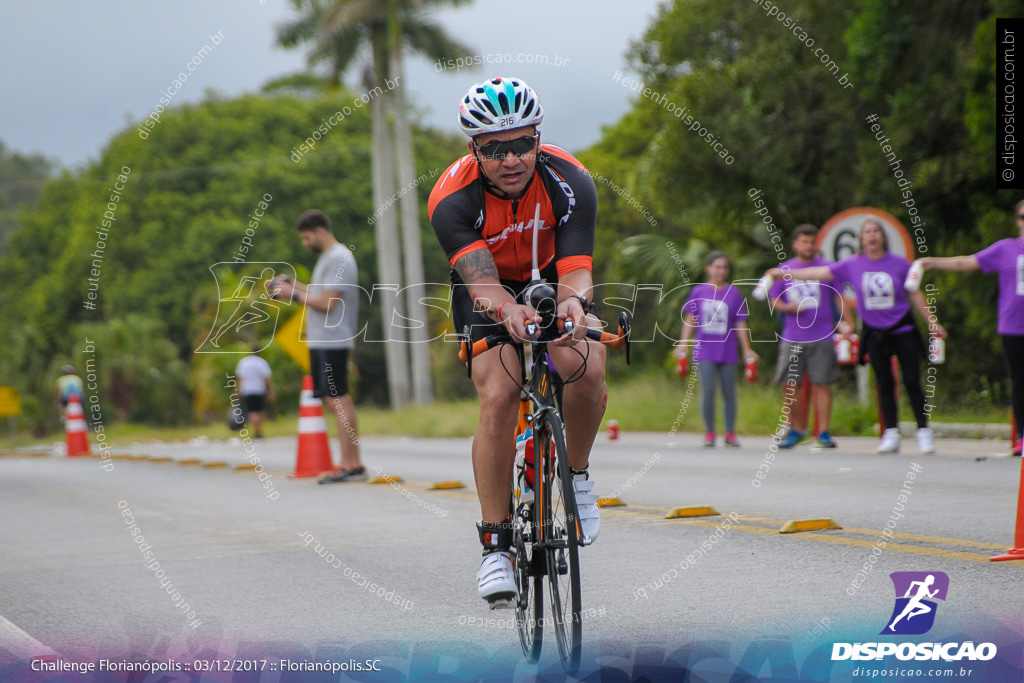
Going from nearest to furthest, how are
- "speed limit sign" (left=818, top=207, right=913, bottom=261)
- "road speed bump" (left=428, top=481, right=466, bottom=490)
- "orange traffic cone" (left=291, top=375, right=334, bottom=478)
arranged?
"road speed bump" (left=428, top=481, right=466, bottom=490)
"orange traffic cone" (left=291, top=375, right=334, bottom=478)
"speed limit sign" (left=818, top=207, right=913, bottom=261)

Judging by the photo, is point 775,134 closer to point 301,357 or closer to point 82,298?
point 301,357

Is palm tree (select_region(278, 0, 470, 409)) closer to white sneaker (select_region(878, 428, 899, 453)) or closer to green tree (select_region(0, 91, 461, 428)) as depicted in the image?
green tree (select_region(0, 91, 461, 428))

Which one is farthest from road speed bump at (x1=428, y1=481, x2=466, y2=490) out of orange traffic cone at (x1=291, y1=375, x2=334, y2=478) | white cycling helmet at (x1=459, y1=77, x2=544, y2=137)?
white cycling helmet at (x1=459, y1=77, x2=544, y2=137)

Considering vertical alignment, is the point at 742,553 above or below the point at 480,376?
below

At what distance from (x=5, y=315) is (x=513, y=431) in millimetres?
51493

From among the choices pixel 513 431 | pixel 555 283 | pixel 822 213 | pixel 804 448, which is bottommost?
pixel 804 448

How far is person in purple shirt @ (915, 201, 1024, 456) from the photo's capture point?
9789 mm

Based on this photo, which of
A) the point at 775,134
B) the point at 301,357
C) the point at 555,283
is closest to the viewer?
the point at 555,283

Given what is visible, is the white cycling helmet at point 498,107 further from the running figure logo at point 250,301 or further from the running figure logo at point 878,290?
the running figure logo at point 250,301

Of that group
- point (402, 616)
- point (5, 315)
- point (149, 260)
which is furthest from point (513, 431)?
point (5, 315)

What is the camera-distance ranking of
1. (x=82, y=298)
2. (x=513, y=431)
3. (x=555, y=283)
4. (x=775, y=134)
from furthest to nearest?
1. (x=82, y=298)
2. (x=775, y=134)
3. (x=555, y=283)
4. (x=513, y=431)

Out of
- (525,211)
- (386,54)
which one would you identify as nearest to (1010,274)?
(525,211)

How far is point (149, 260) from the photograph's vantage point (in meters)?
43.2

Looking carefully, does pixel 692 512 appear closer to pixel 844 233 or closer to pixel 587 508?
pixel 587 508
